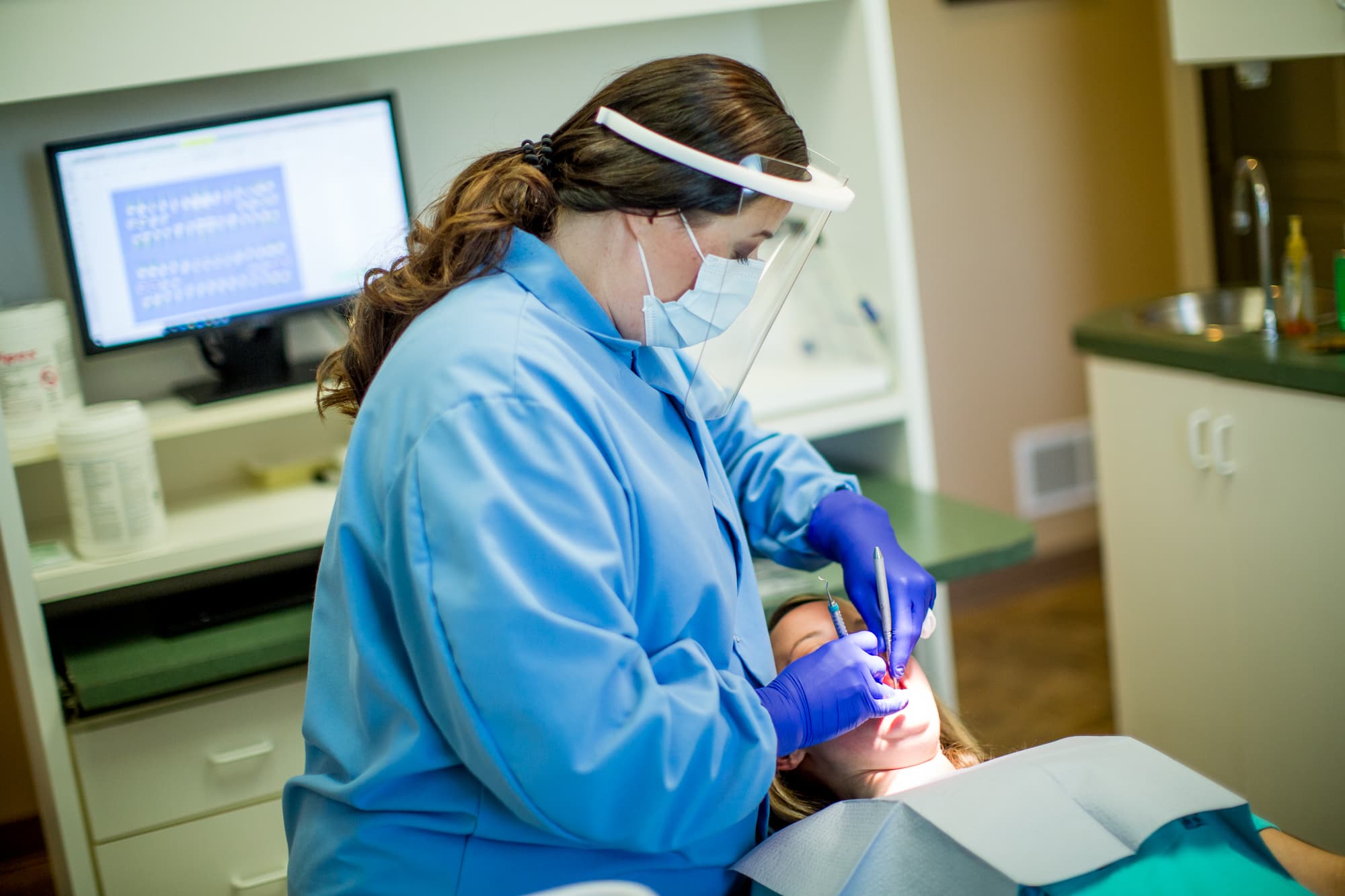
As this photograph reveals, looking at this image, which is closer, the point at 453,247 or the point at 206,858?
the point at 453,247

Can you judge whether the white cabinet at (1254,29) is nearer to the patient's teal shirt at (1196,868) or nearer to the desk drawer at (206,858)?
the patient's teal shirt at (1196,868)

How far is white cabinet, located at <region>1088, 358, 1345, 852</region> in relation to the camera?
2047 mm

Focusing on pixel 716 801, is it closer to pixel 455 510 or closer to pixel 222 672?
pixel 455 510

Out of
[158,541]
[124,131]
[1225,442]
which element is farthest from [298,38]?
[1225,442]

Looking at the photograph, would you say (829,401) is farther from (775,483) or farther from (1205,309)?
(1205,309)

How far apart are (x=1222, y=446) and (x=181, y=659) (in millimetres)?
1722

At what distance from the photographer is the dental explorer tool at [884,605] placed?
1.53 m

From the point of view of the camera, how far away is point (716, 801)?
118cm

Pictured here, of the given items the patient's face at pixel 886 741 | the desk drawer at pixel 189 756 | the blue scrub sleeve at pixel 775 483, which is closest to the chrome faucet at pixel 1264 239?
the blue scrub sleeve at pixel 775 483

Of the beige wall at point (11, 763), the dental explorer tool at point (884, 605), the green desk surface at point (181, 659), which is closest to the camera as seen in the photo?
the dental explorer tool at point (884, 605)

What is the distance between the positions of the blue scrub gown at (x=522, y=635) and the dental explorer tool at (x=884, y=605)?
0.71 ft

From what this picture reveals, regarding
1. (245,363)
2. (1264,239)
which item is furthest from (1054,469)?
(245,363)

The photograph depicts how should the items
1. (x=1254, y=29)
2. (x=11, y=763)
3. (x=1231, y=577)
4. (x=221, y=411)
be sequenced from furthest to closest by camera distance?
1. (x=11, y=763)
2. (x=1231, y=577)
3. (x=1254, y=29)
4. (x=221, y=411)

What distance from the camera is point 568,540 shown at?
3.67 ft
